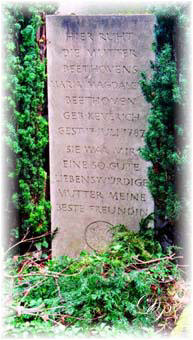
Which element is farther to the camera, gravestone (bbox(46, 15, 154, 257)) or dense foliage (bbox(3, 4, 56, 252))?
dense foliage (bbox(3, 4, 56, 252))

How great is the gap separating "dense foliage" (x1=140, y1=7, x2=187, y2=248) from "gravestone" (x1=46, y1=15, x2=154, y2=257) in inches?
12.5

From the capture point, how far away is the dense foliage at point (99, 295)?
332cm

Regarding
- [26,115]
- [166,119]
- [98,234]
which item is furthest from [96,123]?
[98,234]

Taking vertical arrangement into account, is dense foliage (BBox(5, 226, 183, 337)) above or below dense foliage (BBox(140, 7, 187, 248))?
below

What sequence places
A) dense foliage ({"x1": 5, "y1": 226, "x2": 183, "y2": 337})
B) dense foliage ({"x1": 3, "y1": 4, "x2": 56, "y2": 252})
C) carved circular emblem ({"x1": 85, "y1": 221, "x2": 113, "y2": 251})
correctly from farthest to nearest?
carved circular emblem ({"x1": 85, "y1": 221, "x2": 113, "y2": 251})
dense foliage ({"x1": 3, "y1": 4, "x2": 56, "y2": 252})
dense foliage ({"x1": 5, "y1": 226, "x2": 183, "y2": 337})

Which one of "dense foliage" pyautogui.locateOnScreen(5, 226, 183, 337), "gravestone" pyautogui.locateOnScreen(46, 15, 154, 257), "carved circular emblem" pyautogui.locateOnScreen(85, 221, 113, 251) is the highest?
"gravestone" pyautogui.locateOnScreen(46, 15, 154, 257)

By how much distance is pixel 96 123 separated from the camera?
5.00 meters

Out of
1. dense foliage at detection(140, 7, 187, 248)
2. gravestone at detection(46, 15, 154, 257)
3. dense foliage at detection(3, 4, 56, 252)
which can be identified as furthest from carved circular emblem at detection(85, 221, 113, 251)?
dense foliage at detection(140, 7, 187, 248)

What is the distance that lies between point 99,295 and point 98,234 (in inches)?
68.9

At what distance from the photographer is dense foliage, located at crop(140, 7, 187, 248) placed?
4234 millimetres

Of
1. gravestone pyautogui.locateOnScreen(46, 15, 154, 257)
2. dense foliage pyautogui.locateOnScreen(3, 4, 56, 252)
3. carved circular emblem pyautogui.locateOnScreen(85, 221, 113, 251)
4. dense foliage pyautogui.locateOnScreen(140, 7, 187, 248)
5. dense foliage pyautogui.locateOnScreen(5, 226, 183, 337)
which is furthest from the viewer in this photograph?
carved circular emblem pyautogui.locateOnScreen(85, 221, 113, 251)

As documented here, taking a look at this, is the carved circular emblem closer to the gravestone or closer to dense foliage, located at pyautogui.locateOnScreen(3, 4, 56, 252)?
the gravestone

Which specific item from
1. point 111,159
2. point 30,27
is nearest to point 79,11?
point 30,27

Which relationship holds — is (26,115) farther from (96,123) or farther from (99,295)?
(99,295)
